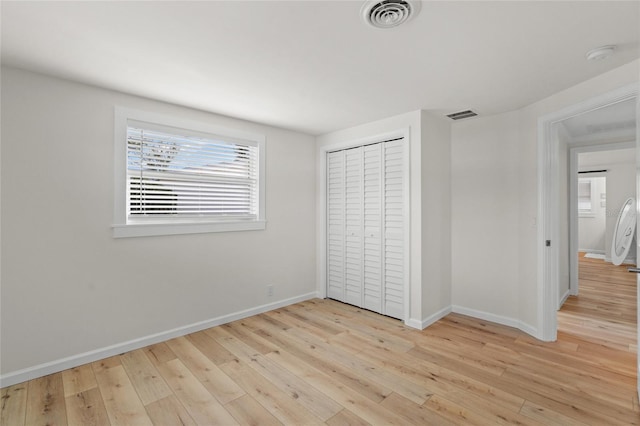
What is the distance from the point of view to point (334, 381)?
7.47 feet

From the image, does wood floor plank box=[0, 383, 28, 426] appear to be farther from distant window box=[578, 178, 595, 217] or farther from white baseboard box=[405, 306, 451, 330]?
distant window box=[578, 178, 595, 217]

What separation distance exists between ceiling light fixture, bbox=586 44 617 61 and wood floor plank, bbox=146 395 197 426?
3.46 m

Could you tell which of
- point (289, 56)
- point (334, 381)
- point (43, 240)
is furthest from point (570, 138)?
point (43, 240)

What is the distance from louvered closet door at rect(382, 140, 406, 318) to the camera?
347 cm

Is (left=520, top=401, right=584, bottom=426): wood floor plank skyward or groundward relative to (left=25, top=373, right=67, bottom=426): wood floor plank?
skyward

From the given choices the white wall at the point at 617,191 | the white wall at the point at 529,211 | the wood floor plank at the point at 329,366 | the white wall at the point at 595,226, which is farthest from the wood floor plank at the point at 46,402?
the white wall at the point at 595,226

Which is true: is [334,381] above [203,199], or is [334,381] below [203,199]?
below

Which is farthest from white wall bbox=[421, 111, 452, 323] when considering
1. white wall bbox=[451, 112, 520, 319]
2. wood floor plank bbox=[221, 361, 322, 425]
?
wood floor plank bbox=[221, 361, 322, 425]

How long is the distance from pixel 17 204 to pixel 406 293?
3.49 meters

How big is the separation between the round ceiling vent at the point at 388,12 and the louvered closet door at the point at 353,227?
2.20 m

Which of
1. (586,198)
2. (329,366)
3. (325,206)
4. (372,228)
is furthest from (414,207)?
(586,198)

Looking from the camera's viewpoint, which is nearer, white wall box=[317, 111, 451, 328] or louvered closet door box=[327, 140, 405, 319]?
white wall box=[317, 111, 451, 328]

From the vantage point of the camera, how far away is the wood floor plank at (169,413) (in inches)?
72.9

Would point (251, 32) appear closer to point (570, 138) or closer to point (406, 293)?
point (406, 293)
